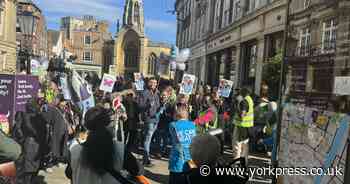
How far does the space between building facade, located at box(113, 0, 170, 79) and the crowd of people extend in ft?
269

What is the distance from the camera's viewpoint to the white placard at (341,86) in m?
2.76

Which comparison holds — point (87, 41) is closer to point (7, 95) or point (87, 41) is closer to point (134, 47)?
point (134, 47)

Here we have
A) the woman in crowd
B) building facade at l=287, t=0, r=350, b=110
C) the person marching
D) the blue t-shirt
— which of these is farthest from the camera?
the person marching

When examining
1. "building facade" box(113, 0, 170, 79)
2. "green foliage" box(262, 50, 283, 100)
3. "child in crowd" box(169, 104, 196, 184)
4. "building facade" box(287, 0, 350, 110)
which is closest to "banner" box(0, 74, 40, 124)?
"child in crowd" box(169, 104, 196, 184)

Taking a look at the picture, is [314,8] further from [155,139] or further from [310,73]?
[155,139]

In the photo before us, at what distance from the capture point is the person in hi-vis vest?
7391 mm

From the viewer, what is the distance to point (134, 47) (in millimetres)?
93188

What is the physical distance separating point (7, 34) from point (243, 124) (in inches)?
1203

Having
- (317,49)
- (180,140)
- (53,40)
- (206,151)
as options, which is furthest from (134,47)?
(206,151)

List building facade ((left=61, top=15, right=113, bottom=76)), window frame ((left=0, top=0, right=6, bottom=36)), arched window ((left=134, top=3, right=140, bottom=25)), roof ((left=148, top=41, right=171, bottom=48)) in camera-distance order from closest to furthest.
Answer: window frame ((left=0, top=0, right=6, bottom=36)) < building facade ((left=61, top=15, right=113, bottom=76)) < roof ((left=148, top=41, right=171, bottom=48)) < arched window ((left=134, top=3, right=140, bottom=25))

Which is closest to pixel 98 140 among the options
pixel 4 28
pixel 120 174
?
pixel 120 174

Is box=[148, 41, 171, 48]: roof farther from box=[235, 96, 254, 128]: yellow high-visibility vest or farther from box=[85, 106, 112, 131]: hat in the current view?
box=[85, 106, 112, 131]: hat

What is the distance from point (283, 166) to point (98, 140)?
2208mm

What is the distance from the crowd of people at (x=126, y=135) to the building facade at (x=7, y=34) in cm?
2579
